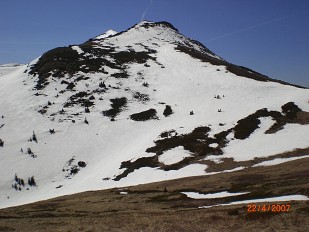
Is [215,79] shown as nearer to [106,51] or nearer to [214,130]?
[214,130]

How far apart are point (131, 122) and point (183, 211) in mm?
60650

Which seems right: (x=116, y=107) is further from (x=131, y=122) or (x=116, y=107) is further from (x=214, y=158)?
(x=214, y=158)

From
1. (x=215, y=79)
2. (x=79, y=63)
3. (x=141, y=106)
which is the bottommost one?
(x=141, y=106)

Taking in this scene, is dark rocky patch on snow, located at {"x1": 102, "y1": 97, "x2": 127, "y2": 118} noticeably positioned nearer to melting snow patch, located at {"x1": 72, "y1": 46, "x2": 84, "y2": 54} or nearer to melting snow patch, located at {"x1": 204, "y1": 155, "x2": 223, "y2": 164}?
melting snow patch, located at {"x1": 204, "y1": 155, "x2": 223, "y2": 164}

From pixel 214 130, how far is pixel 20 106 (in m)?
60.6

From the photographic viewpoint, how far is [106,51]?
13962 centimetres

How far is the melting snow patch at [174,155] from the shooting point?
65.4 m

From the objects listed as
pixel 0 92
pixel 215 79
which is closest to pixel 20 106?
pixel 0 92

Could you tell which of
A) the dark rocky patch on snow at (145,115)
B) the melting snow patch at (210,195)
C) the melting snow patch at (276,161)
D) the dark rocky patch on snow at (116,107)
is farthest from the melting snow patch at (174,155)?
the dark rocky patch on snow at (116,107)
